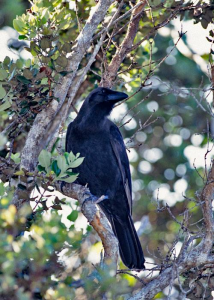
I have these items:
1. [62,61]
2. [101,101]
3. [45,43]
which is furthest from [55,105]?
[101,101]

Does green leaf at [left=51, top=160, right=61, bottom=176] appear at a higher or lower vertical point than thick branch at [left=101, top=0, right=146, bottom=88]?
higher

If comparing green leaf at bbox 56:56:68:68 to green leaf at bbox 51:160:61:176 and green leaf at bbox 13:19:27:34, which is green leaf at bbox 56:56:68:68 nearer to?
green leaf at bbox 13:19:27:34

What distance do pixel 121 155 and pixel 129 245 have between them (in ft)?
3.01

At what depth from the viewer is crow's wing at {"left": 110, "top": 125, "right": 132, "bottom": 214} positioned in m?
6.02

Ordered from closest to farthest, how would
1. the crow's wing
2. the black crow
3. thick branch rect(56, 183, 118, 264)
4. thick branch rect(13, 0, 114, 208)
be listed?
1. thick branch rect(56, 183, 118, 264)
2. thick branch rect(13, 0, 114, 208)
3. the black crow
4. the crow's wing

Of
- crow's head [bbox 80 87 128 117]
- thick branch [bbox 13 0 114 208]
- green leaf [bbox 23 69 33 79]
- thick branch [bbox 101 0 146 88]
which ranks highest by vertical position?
green leaf [bbox 23 69 33 79]

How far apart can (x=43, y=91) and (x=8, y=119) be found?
45.6 inches

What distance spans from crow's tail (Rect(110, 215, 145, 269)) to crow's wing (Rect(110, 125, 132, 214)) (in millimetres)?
212

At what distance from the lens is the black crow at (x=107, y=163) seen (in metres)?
5.75

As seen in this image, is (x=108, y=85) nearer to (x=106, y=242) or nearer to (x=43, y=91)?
(x=43, y=91)

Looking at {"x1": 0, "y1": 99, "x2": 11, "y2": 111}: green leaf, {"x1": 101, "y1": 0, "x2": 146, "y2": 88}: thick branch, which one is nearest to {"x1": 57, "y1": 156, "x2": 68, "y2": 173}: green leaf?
{"x1": 0, "y1": 99, "x2": 11, "y2": 111}: green leaf

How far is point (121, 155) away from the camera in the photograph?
239 inches

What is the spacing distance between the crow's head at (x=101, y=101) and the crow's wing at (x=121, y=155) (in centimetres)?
22

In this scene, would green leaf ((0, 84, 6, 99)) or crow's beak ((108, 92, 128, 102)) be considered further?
crow's beak ((108, 92, 128, 102))
